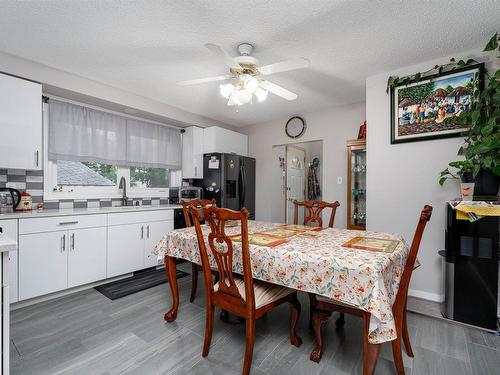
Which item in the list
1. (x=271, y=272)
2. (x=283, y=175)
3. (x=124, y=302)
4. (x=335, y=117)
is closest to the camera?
(x=271, y=272)

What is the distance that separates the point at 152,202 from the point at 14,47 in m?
2.35

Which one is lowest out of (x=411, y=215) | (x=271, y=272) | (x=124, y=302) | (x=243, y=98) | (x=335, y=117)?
(x=124, y=302)

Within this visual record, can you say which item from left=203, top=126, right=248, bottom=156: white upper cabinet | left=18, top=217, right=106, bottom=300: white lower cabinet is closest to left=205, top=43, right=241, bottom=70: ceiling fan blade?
left=203, top=126, right=248, bottom=156: white upper cabinet

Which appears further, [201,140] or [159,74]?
[201,140]

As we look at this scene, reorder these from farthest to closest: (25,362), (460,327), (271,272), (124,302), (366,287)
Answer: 1. (124,302)
2. (460,327)
3. (25,362)
4. (271,272)
5. (366,287)

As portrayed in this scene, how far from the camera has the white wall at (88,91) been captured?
242cm

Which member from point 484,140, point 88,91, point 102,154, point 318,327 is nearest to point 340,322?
point 318,327

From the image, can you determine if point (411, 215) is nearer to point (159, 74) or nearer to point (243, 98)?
point (243, 98)

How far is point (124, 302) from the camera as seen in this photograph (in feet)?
8.08

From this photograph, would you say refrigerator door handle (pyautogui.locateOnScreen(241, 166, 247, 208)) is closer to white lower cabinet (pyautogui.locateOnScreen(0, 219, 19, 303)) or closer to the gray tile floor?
the gray tile floor

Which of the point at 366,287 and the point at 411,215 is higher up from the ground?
the point at 411,215

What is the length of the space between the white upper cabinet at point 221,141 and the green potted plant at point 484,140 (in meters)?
3.03

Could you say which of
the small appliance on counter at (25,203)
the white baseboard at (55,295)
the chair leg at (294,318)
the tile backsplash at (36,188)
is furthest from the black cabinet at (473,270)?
the small appliance on counter at (25,203)

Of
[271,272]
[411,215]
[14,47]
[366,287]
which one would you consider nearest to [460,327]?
[411,215]
